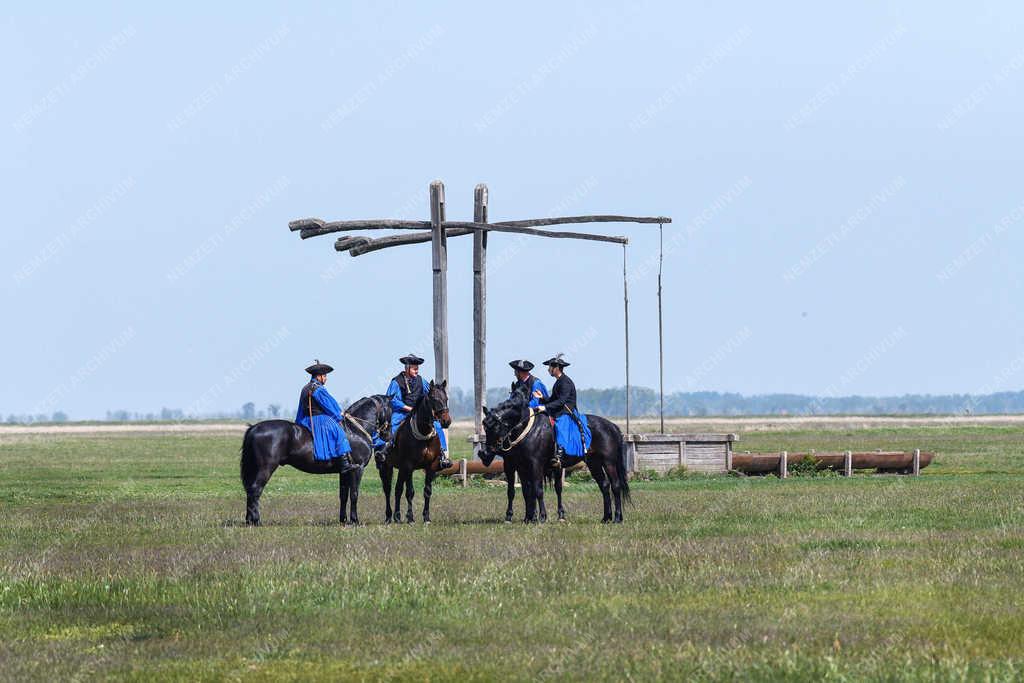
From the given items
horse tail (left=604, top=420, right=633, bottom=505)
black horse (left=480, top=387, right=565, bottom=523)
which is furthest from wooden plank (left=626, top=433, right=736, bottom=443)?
black horse (left=480, top=387, right=565, bottom=523)

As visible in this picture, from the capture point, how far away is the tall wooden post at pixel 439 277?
3419 cm

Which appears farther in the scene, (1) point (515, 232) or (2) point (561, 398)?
(1) point (515, 232)

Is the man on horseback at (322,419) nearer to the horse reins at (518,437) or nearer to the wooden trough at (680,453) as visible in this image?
the horse reins at (518,437)

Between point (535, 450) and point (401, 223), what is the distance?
12.2 metres

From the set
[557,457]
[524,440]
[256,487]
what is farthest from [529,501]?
[256,487]

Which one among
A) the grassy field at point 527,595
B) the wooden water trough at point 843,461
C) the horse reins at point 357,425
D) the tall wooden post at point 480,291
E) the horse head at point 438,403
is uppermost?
the tall wooden post at point 480,291

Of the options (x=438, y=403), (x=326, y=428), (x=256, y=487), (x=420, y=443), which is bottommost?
(x=256, y=487)

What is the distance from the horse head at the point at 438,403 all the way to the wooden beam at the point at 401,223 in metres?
11.4

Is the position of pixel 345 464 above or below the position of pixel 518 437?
below

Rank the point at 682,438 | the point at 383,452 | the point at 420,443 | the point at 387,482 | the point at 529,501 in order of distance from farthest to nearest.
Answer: the point at 682,438
the point at 387,482
the point at 383,452
the point at 420,443
the point at 529,501

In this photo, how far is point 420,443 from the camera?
23.9 m

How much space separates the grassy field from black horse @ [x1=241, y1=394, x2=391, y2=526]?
31.1 inches

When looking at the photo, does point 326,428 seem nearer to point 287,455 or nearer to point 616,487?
point 287,455

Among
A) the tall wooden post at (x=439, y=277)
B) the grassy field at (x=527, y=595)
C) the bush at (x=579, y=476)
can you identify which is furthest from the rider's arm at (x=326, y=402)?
the bush at (x=579, y=476)
